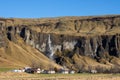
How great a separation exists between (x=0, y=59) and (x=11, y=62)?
531 centimetres

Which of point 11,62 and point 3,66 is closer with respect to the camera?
point 3,66

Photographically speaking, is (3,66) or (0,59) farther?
(0,59)

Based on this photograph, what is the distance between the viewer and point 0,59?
18888 cm

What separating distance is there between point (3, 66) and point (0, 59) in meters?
13.2

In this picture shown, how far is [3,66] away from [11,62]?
48.8 ft

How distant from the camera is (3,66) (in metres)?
176

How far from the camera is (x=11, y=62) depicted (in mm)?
191000
